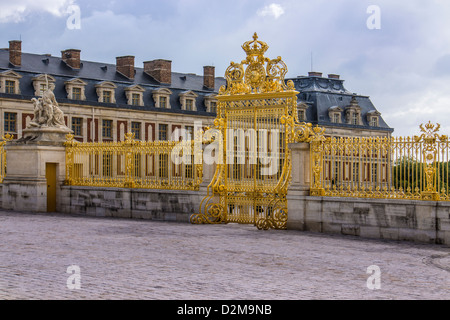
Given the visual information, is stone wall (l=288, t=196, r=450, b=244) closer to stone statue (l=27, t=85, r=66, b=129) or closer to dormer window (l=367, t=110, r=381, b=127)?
stone statue (l=27, t=85, r=66, b=129)

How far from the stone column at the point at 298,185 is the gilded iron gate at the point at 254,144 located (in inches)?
9.5

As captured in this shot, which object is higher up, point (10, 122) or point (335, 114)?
point (335, 114)

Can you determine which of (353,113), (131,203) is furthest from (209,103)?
(131,203)

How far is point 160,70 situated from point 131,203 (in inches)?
1604

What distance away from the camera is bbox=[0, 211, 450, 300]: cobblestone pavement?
8.49 metres

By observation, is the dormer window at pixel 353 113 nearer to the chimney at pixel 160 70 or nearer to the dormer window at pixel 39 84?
the chimney at pixel 160 70

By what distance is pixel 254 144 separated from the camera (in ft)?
57.4

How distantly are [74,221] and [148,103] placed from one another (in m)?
39.5

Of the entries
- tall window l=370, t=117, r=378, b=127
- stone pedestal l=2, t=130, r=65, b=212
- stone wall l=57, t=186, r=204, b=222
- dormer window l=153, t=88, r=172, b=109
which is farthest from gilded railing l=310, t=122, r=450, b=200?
tall window l=370, t=117, r=378, b=127

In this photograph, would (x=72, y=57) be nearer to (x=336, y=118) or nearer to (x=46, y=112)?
(x=336, y=118)

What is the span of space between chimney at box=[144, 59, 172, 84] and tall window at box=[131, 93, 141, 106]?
3.73 metres
